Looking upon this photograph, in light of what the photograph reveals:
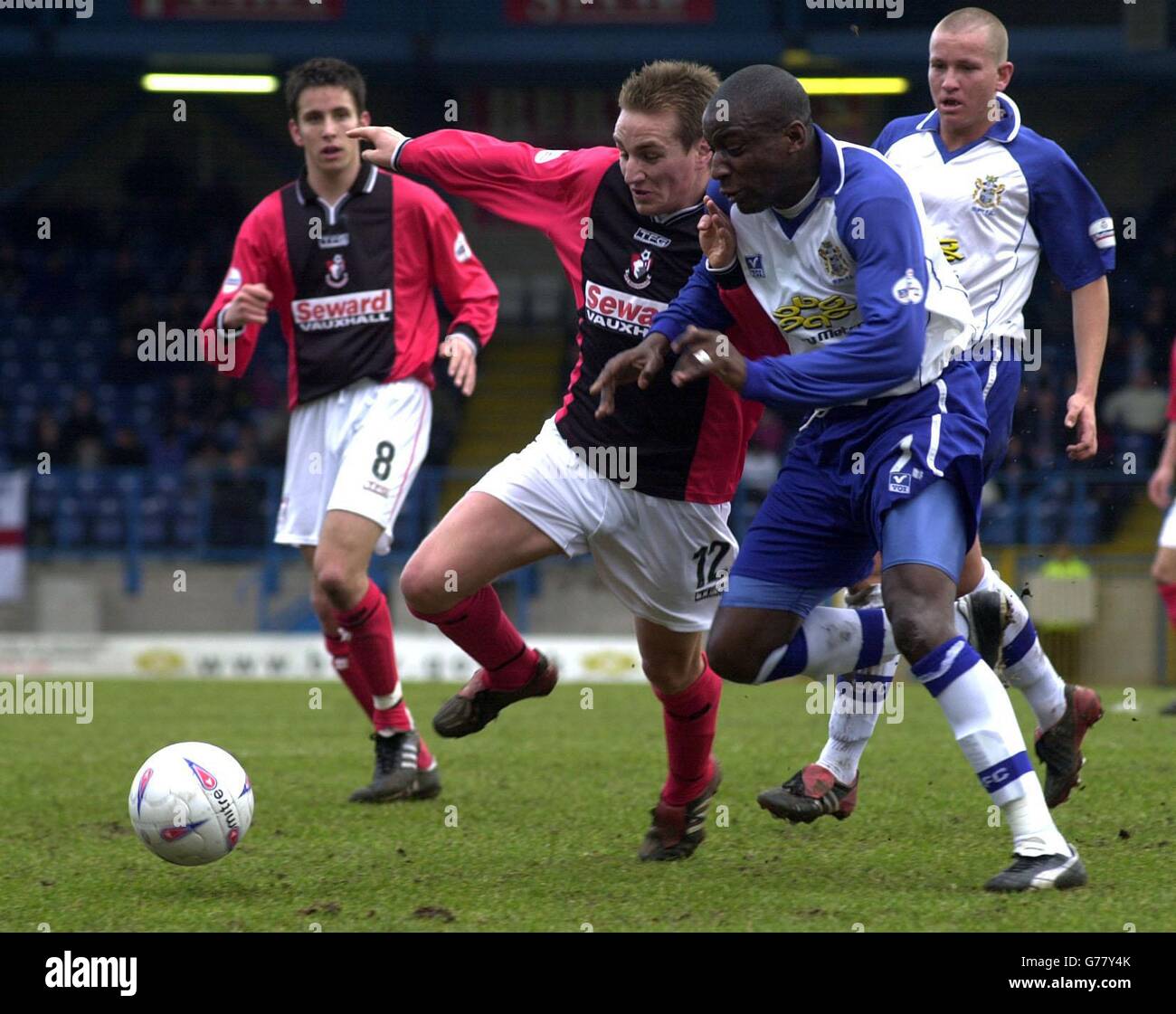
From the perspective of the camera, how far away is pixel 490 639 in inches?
209

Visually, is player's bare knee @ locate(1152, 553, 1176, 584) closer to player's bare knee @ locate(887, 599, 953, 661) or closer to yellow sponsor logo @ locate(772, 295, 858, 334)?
yellow sponsor logo @ locate(772, 295, 858, 334)

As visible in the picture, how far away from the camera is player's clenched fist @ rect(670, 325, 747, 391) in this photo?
4.07m

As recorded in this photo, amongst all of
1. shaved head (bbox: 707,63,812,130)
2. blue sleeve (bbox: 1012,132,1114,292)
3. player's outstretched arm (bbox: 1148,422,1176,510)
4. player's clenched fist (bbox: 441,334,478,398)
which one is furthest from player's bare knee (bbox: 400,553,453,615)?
player's outstretched arm (bbox: 1148,422,1176,510)

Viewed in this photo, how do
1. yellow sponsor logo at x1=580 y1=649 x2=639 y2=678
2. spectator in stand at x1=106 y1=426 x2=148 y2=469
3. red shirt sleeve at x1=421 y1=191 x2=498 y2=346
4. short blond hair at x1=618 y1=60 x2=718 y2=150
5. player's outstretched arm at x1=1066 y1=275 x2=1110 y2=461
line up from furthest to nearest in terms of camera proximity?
spectator in stand at x1=106 y1=426 x2=148 y2=469, yellow sponsor logo at x1=580 y1=649 x2=639 y2=678, red shirt sleeve at x1=421 y1=191 x2=498 y2=346, player's outstretched arm at x1=1066 y1=275 x2=1110 y2=461, short blond hair at x1=618 y1=60 x2=718 y2=150

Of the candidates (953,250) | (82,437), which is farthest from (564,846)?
(82,437)

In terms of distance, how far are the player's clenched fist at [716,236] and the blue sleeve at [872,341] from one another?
1.32ft

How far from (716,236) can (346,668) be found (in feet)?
9.27

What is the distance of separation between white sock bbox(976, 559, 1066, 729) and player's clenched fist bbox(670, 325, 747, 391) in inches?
52.9

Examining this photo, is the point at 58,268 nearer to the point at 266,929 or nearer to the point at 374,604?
the point at 374,604

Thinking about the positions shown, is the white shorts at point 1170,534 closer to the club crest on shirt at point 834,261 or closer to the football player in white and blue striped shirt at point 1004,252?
the football player in white and blue striped shirt at point 1004,252

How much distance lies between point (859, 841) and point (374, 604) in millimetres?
2162

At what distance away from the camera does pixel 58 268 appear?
19578 millimetres

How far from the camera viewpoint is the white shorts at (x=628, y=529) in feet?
16.2
